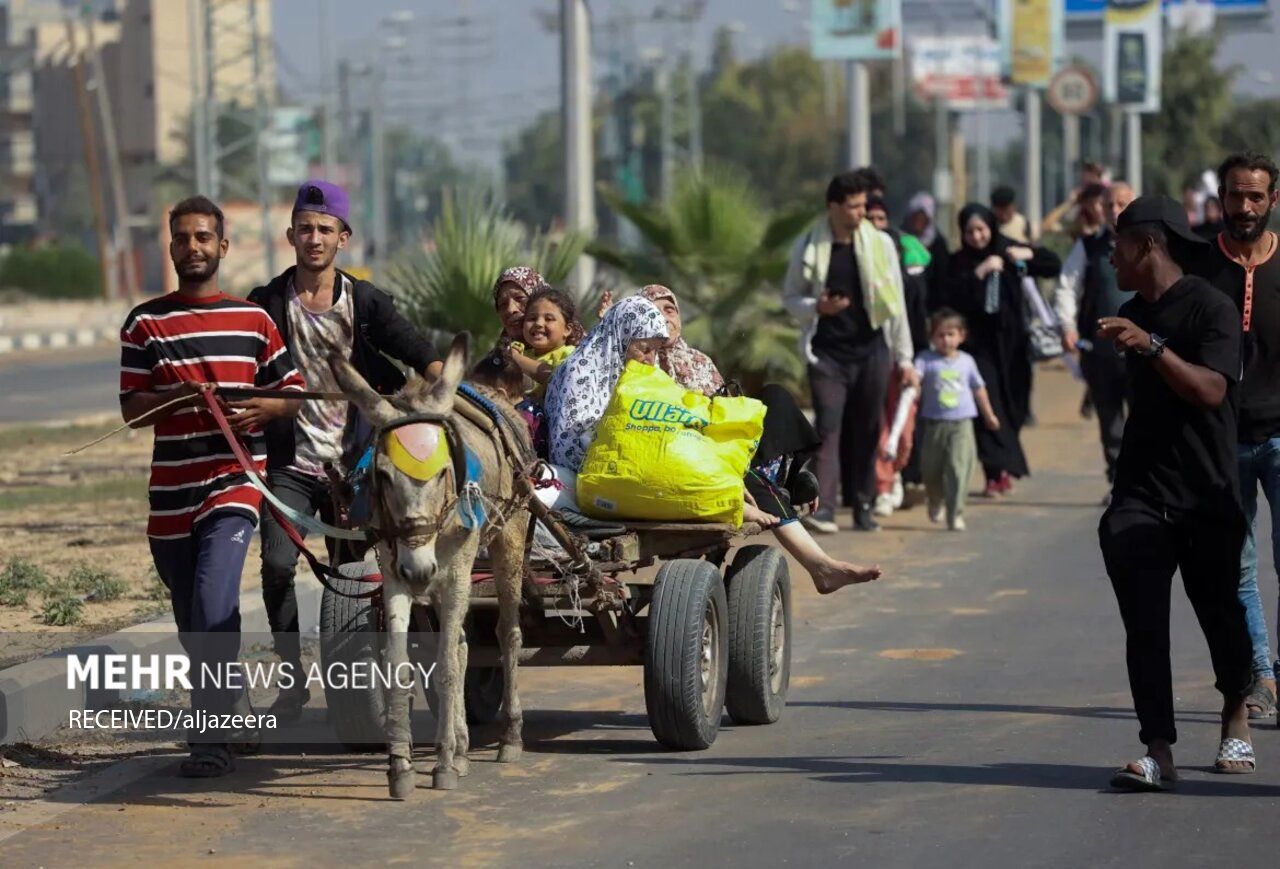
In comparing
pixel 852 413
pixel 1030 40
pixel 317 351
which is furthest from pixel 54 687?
pixel 1030 40

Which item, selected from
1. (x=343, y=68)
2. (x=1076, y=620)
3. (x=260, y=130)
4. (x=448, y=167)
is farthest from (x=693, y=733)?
(x=448, y=167)

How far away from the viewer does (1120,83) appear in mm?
49750

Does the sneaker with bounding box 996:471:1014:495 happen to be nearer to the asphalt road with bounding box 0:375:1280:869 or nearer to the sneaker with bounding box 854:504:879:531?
the sneaker with bounding box 854:504:879:531

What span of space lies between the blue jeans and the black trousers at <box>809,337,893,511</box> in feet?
19.3

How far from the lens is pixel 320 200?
28.7 feet

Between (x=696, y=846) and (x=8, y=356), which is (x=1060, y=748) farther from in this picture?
(x=8, y=356)

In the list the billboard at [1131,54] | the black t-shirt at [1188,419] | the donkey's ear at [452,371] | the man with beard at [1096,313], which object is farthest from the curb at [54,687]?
the billboard at [1131,54]

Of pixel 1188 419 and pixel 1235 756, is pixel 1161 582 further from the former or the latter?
pixel 1235 756

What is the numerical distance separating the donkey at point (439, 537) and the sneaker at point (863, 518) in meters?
7.58

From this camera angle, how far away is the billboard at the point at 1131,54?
4962 centimetres

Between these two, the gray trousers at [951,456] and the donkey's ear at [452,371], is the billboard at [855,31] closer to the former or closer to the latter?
the gray trousers at [951,456]

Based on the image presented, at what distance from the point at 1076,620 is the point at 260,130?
50.4 m

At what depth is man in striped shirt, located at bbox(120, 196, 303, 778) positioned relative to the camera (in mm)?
8164

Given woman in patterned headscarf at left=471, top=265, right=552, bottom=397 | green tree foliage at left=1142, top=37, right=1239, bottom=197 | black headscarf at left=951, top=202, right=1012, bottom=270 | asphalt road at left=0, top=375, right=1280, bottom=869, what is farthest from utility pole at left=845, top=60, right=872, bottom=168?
green tree foliage at left=1142, top=37, right=1239, bottom=197
